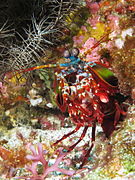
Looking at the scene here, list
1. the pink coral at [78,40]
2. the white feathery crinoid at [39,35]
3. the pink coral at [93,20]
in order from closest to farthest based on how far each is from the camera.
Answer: the white feathery crinoid at [39,35] → the pink coral at [93,20] → the pink coral at [78,40]

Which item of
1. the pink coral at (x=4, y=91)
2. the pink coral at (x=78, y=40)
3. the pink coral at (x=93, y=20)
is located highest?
the pink coral at (x=93, y=20)

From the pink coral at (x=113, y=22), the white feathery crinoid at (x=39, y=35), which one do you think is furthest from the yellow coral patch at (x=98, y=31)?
the white feathery crinoid at (x=39, y=35)

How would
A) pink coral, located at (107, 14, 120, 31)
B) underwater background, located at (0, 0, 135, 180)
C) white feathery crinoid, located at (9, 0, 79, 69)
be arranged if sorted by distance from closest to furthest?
underwater background, located at (0, 0, 135, 180)
pink coral, located at (107, 14, 120, 31)
white feathery crinoid, located at (9, 0, 79, 69)

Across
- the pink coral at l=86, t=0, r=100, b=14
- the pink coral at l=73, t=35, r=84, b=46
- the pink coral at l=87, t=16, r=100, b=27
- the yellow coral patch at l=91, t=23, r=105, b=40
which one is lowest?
the pink coral at l=73, t=35, r=84, b=46

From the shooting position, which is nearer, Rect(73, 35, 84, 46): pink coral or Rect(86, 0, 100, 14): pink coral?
Rect(86, 0, 100, 14): pink coral

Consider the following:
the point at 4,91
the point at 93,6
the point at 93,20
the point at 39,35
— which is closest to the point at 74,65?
the point at 39,35

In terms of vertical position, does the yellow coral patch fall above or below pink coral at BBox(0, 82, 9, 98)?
above

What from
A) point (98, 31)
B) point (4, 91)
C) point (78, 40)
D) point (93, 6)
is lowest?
point (4, 91)

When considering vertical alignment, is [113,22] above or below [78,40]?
above

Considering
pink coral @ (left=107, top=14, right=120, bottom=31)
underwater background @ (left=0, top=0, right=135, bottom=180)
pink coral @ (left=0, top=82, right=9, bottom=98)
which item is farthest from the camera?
pink coral @ (left=0, top=82, right=9, bottom=98)

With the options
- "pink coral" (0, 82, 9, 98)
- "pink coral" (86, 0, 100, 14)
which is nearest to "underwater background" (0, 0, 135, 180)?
"pink coral" (86, 0, 100, 14)

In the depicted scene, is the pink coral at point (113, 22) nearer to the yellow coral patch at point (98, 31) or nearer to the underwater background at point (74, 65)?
the underwater background at point (74, 65)

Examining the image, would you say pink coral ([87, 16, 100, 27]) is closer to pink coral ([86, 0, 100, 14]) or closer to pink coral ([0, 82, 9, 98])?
pink coral ([86, 0, 100, 14])

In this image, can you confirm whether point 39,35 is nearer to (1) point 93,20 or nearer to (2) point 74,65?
(2) point 74,65
